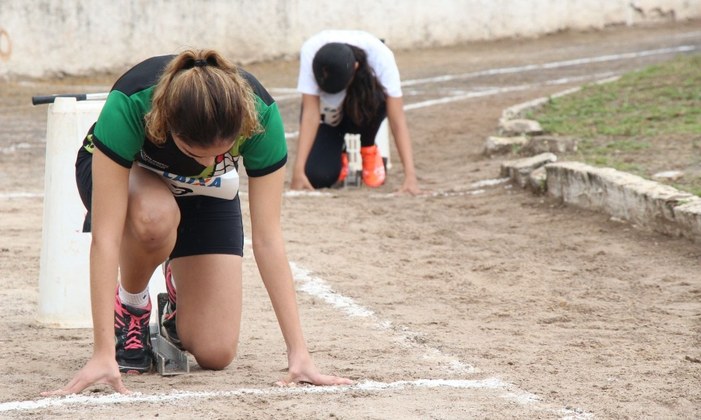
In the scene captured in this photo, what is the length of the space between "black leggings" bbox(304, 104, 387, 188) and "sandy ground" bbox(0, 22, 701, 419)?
0.35 meters

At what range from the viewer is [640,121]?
1064cm

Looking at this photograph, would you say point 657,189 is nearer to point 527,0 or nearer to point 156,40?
point 156,40

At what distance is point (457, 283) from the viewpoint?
21.5 ft

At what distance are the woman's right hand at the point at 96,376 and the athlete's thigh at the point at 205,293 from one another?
2.34 feet

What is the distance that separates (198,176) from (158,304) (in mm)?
828

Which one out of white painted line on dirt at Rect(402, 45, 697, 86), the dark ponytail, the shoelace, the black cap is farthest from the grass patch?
the shoelace

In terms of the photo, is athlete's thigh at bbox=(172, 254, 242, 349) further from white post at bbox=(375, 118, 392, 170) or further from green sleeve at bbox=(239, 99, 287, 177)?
white post at bbox=(375, 118, 392, 170)

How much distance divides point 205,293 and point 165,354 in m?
0.30

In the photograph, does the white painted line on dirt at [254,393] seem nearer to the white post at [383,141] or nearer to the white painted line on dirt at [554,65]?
the white post at [383,141]

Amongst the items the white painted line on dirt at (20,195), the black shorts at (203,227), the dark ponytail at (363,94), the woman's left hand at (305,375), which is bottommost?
the white painted line on dirt at (20,195)

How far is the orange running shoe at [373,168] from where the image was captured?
9719 millimetres

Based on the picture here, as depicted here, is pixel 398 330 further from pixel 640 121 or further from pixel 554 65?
pixel 554 65

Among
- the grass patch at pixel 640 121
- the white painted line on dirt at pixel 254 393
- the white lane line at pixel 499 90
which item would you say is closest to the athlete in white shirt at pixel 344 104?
the grass patch at pixel 640 121

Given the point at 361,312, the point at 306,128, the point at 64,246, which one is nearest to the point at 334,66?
the point at 306,128
